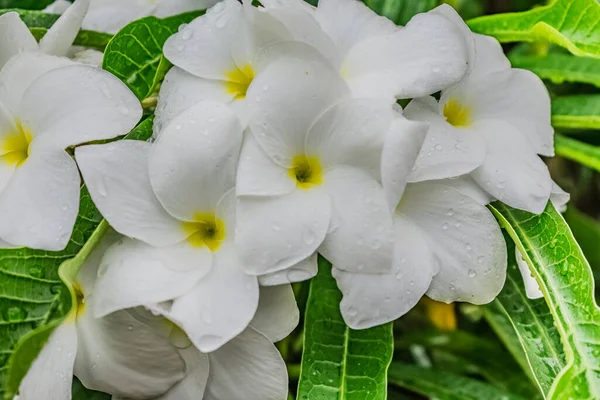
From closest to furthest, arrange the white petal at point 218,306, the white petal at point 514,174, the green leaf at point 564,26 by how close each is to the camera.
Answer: the white petal at point 218,306
the white petal at point 514,174
the green leaf at point 564,26

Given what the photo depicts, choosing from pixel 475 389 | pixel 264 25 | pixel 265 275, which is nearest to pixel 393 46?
pixel 264 25

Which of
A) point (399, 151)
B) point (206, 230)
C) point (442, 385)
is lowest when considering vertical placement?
point (442, 385)

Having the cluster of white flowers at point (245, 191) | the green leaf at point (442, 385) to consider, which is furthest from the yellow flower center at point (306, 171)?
the green leaf at point (442, 385)

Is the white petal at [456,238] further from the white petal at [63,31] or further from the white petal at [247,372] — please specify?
the white petal at [63,31]

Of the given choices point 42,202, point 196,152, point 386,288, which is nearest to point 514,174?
point 386,288

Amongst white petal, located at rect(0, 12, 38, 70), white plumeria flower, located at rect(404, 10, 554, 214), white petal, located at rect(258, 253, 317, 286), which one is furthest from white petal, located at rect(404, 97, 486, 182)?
white petal, located at rect(0, 12, 38, 70)

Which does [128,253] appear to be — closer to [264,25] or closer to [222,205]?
[222,205]

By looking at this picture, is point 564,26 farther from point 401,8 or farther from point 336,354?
point 336,354
